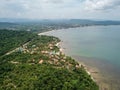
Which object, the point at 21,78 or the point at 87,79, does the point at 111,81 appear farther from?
the point at 21,78

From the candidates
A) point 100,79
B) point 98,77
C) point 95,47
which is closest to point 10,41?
point 95,47

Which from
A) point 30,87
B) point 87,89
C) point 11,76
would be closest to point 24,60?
point 11,76

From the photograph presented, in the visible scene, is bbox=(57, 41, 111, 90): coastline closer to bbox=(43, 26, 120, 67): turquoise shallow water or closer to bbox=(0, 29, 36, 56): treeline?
bbox=(43, 26, 120, 67): turquoise shallow water

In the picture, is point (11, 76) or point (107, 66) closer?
point (11, 76)

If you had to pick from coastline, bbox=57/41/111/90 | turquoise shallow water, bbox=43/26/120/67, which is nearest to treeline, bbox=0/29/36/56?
turquoise shallow water, bbox=43/26/120/67

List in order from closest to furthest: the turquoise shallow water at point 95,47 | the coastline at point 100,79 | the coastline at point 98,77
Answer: the coastline at point 100,79 → the coastline at point 98,77 → the turquoise shallow water at point 95,47

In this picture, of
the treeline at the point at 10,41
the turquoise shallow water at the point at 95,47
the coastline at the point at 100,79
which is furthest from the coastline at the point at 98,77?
→ the treeline at the point at 10,41

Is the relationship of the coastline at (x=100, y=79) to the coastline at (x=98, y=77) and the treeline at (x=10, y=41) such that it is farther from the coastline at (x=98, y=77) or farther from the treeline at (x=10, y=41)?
the treeline at (x=10, y=41)

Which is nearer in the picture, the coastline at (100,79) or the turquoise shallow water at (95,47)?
the coastline at (100,79)

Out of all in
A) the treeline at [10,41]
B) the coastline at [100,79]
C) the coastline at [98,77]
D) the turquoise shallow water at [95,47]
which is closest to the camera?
the coastline at [100,79]

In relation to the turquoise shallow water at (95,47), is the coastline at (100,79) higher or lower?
higher

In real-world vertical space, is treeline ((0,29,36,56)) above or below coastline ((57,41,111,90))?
above
